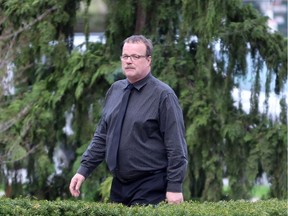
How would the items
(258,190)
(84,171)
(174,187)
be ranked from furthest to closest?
(258,190)
(84,171)
(174,187)

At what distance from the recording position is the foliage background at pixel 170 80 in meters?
9.30

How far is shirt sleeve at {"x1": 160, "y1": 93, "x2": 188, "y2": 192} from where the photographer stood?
5629mm

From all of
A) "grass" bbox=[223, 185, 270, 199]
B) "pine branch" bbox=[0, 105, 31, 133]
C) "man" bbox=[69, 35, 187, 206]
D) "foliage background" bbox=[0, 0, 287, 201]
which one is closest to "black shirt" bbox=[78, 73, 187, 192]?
"man" bbox=[69, 35, 187, 206]

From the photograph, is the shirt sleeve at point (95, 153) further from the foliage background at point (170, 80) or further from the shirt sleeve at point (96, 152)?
the foliage background at point (170, 80)

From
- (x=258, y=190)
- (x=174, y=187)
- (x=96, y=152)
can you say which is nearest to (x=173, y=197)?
(x=174, y=187)

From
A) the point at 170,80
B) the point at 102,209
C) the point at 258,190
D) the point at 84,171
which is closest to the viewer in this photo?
the point at 102,209

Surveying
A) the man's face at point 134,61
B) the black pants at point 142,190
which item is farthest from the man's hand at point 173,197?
the man's face at point 134,61

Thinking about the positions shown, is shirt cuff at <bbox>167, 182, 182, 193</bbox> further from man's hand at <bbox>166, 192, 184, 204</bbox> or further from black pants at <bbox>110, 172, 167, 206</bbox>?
black pants at <bbox>110, 172, 167, 206</bbox>

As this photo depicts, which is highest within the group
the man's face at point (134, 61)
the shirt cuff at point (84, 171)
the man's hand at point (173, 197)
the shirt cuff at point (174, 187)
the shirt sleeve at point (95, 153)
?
the man's face at point (134, 61)

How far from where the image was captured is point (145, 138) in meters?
5.71

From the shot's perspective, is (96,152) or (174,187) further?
(96,152)

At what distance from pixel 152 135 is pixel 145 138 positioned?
5cm

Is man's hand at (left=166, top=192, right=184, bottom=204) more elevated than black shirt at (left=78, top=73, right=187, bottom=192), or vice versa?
black shirt at (left=78, top=73, right=187, bottom=192)

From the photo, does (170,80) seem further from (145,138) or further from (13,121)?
(145,138)
